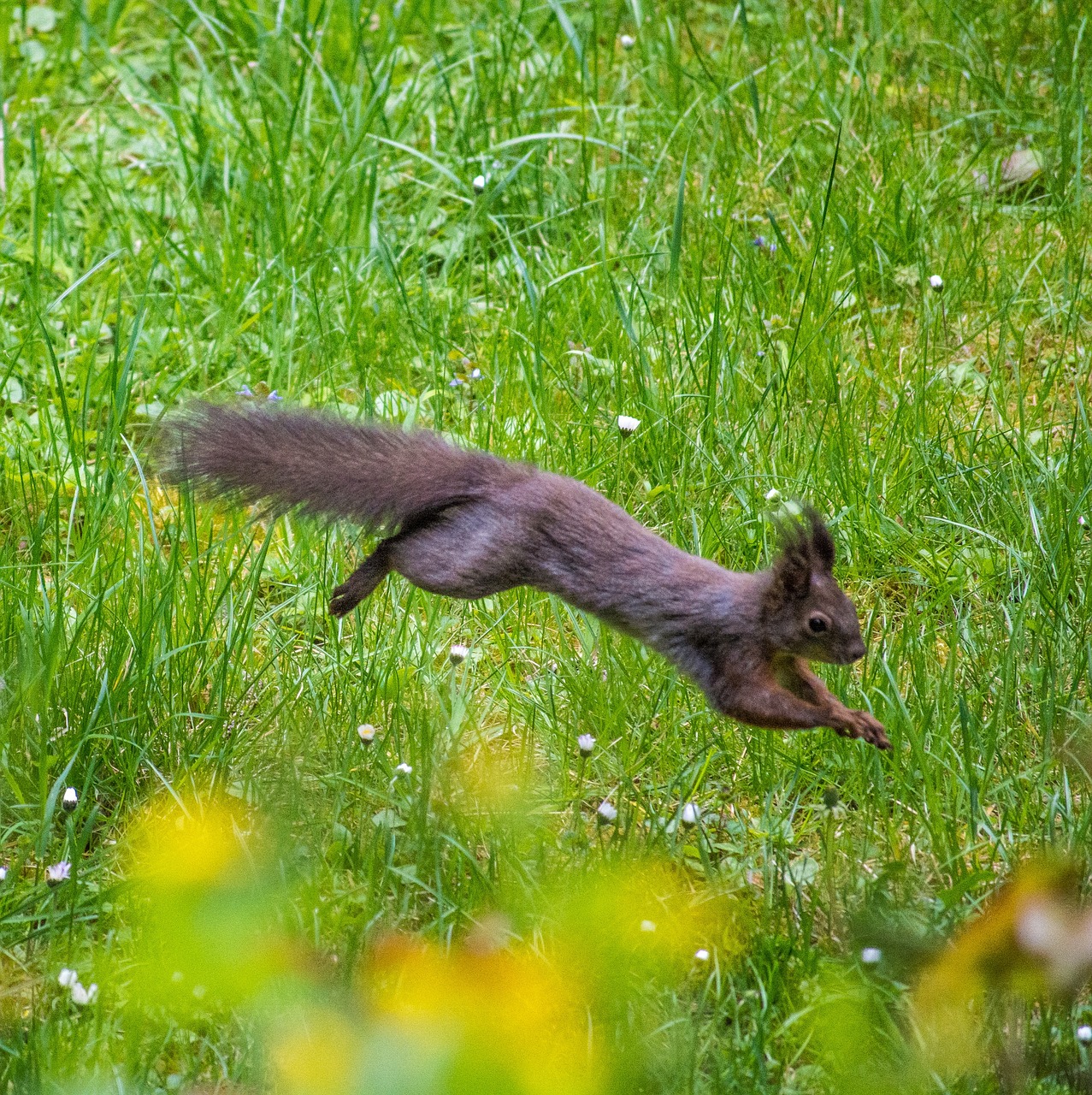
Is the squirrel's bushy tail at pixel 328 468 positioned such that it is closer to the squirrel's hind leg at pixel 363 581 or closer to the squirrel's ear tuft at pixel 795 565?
the squirrel's hind leg at pixel 363 581

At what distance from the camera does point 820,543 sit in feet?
7.45

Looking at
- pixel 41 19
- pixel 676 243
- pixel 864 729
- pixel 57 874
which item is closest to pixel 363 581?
pixel 57 874

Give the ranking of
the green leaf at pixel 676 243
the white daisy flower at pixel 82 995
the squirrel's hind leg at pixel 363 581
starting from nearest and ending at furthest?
1. the white daisy flower at pixel 82 995
2. the squirrel's hind leg at pixel 363 581
3. the green leaf at pixel 676 243

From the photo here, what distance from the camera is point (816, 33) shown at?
5.17 meters

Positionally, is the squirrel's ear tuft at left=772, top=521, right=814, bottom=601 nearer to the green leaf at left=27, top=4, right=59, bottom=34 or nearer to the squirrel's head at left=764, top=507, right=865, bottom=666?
the squirrel's head at left=764, top=507, right=865, bottom=666

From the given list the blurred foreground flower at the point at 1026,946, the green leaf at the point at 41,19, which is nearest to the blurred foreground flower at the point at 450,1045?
the blurred foreground flower at the point at 1026,946

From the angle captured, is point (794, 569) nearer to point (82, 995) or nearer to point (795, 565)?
point (795, 565)

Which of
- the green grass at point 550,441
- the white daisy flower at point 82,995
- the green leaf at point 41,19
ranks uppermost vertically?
the green leaf at point 41,19

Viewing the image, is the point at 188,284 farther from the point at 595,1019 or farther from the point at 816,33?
the point at 595,1019

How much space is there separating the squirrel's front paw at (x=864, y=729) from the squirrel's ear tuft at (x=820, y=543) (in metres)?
0.24

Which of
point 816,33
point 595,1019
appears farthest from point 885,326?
point 595,1019

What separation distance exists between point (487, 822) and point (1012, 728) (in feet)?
3.42

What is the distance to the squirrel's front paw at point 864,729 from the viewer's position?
7.12ft

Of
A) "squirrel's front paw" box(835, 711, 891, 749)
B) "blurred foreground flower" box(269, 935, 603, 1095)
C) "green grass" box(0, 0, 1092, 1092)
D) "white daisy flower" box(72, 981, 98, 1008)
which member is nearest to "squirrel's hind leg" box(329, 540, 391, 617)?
"green grass" box(0, 0, 1092, 1092)
